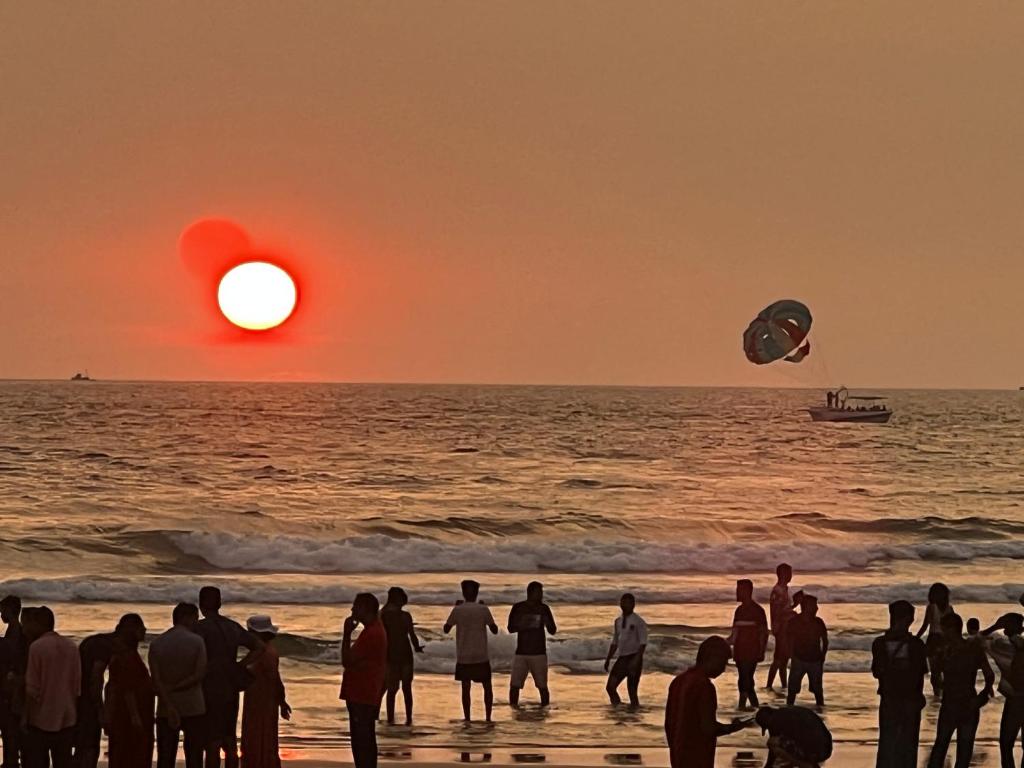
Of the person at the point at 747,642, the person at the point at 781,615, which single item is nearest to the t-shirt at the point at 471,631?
the person at the point at 747,642

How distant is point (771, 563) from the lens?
3831 cm

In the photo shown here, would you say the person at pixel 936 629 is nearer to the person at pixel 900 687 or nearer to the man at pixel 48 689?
the person at pixel 900 687

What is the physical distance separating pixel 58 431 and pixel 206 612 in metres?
78.5

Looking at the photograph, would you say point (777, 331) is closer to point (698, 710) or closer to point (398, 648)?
point (398, 648)

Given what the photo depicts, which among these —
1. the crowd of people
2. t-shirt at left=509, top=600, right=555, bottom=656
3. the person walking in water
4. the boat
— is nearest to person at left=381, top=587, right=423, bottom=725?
t-shirt at left=509, top=600, right=555, bottom=656

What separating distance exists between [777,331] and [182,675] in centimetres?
4305

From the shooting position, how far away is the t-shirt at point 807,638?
16.5 m

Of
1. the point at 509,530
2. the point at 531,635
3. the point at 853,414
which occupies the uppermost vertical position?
the point at 853,414

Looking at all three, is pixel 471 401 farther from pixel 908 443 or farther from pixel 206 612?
pixel 206 612

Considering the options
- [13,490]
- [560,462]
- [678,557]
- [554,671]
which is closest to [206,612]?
[554,671]

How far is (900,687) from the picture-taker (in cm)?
1202

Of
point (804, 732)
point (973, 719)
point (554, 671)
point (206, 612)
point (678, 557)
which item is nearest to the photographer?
point (804, 732)

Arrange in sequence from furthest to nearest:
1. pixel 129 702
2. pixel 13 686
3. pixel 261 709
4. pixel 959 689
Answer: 1. pixel 959 689
2. pixel 261 709
3. pixel 13 686
4. pixel 129 702

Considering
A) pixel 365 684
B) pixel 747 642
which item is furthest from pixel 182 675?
pixel 747 642
